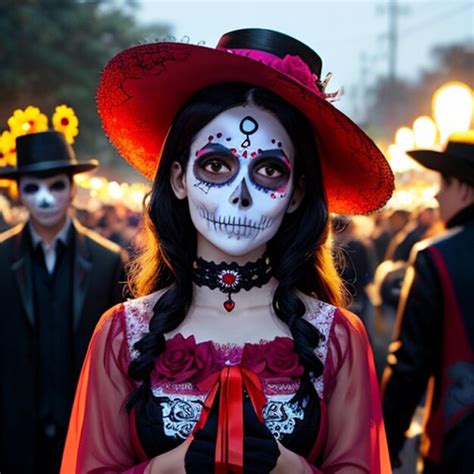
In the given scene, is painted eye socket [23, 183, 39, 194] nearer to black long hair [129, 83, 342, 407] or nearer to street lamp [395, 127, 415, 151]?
black long hair [129, 83, 342, 407]

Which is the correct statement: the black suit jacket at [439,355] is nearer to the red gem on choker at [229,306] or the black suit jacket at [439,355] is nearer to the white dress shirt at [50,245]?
the red gem on choker at [229,306]

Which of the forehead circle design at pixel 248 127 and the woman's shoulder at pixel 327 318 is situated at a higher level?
the forehead circle design at pixel 248 127

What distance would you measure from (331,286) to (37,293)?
88.5 inches

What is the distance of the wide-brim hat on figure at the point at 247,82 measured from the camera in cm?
268

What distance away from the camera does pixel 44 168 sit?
4926 mm

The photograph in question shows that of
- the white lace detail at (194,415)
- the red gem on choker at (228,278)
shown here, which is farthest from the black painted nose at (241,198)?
the white lace detail at (194,415)

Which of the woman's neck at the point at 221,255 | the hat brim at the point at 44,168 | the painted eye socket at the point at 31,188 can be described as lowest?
the woman's neck at the point at 221,255

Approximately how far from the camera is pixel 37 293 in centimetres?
476

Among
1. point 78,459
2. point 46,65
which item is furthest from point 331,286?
point 46,65

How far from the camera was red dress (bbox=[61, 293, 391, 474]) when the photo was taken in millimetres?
2605

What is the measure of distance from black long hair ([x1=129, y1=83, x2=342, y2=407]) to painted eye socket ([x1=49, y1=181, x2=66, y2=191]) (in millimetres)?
2045

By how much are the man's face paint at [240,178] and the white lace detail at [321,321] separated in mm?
272

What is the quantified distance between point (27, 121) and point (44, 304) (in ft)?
3.08

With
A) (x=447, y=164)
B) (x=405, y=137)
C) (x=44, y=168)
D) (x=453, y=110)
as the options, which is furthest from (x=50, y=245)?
(x=405, y=137)
